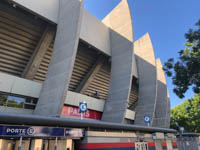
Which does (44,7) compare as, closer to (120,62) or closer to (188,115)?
(120,62)

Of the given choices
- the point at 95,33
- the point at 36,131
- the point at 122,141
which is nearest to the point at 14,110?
the point at 36,131

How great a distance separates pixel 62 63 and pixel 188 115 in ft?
120

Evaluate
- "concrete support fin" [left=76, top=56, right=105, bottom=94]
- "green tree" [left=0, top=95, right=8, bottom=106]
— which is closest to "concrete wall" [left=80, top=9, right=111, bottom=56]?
"concrete support fin" [left=76, top=56, right=105, bottom=94]

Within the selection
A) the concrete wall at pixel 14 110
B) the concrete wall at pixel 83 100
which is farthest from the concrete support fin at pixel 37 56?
the concrete wall at pixel 83 100

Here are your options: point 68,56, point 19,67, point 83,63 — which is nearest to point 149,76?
point 83,63

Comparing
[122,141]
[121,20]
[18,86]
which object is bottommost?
[122,141]

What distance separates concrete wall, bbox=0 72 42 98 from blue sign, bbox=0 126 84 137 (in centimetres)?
872

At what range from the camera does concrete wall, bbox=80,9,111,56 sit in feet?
65.4

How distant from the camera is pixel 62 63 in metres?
14.5

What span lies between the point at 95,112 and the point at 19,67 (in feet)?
36.6

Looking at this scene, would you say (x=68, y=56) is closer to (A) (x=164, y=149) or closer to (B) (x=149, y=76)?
(A) (x=164, y=149)

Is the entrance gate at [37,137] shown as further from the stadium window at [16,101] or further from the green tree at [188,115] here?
the green tree at [188,115]

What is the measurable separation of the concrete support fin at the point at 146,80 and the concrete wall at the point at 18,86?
1862 centimetres

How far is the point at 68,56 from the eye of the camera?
1433 cm
